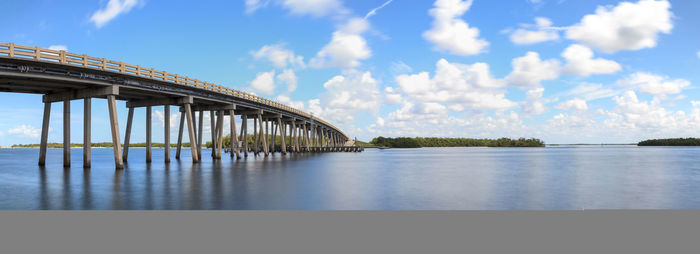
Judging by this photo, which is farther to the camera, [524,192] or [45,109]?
[45,109]

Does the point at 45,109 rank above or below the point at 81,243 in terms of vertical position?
above

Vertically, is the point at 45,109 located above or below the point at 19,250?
above

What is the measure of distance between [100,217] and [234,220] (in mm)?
3852

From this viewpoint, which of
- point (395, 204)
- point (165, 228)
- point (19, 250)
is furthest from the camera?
point (395, 204)

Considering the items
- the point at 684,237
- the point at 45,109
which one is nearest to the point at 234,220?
the point at 684,237

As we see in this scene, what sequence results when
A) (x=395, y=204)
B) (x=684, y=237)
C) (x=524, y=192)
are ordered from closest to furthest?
(x=684, y=237) < (x=395, y=204) < (x=524, y=192)

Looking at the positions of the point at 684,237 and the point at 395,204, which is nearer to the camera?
the point at 684,237

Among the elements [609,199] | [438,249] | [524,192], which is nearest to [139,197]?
[438,249]

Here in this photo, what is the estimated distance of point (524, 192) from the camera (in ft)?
68.4

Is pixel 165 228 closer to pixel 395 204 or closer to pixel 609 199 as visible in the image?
pixel 395 204

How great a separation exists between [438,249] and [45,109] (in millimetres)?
39235

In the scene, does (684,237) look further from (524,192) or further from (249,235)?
(524,192)

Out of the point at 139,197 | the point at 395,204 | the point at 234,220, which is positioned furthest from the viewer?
the point at 139,197

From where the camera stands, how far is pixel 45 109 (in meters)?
35.8
